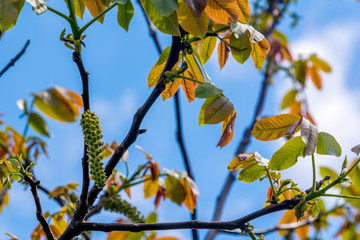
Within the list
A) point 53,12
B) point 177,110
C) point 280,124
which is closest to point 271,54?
point 177,110

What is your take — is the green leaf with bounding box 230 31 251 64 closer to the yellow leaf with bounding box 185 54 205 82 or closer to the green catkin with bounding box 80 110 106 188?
the yellow leaf with bounding box 185 54 205 82

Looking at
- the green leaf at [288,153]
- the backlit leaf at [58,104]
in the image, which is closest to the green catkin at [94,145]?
the backlit leaf at [58,104]

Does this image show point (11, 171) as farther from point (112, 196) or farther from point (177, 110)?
point (177, 110)

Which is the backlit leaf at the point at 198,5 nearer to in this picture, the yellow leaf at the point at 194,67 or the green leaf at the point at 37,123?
the yellow leaf at the point at 194,67

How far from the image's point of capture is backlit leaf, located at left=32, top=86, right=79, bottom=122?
3.40 feet

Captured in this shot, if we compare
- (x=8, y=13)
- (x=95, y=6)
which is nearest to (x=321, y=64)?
(x=95, y=6)

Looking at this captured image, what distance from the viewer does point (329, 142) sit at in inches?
34.7

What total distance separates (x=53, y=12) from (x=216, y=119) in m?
0.41

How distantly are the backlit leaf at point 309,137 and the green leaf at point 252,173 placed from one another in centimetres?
16

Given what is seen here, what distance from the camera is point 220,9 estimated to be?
2.85 ft

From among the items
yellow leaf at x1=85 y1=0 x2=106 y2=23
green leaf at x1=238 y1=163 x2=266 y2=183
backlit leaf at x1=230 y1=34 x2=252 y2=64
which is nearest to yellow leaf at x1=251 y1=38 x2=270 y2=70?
backlit leaf at x1=230 y1=34 x2=252 y2=64

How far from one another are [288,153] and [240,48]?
274mm

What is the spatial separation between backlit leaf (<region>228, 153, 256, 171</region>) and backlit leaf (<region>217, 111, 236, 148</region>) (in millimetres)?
A: 55

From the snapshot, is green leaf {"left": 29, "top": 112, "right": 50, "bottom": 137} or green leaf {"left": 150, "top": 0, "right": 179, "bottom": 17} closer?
green leaf {"left": 150, "top": 0, "right": 179, "bottom": 17}
